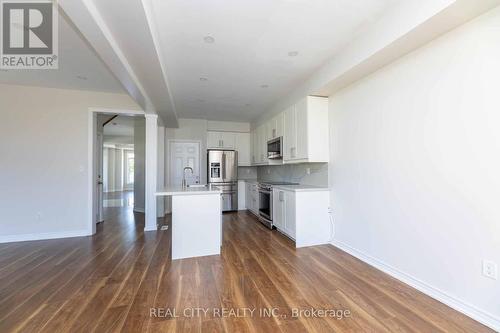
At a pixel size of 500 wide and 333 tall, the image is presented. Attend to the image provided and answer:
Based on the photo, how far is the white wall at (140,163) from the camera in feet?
20.2

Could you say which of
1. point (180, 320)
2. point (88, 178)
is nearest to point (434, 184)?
point (180, 320)

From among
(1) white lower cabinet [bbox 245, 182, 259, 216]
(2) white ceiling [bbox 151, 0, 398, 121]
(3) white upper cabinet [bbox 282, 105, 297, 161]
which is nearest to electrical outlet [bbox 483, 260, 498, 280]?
(2) white ceiling [bbox 151, 0, 398, 121]

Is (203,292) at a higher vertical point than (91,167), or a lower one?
lower

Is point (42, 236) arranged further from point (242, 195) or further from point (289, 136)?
point (289, 136)

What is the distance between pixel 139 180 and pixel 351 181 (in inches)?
222

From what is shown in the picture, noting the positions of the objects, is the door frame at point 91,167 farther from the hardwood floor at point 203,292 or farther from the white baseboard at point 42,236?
the hardwood floor at point 203,292

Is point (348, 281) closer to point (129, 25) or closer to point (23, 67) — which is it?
point (129, 25)

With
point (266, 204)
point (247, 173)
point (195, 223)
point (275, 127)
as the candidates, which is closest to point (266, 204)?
point (266, 204)

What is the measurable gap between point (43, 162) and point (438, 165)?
18.7 feet

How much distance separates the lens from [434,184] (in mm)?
2020

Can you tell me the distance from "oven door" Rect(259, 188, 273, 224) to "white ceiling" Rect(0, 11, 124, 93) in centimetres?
346

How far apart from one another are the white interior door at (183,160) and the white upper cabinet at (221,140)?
398 millimetres

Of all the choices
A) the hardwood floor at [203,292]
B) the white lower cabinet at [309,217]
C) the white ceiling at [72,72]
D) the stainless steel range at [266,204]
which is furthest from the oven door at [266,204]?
the white ceiling at [72,72]

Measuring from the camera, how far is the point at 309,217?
344 cm
